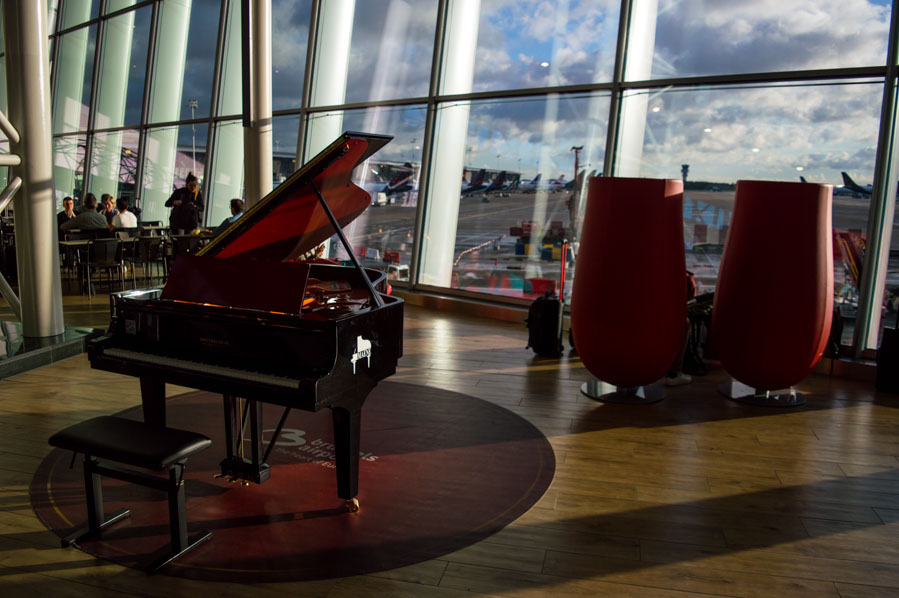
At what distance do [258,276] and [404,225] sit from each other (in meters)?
6.13

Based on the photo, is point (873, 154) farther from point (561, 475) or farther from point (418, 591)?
point (418, 591)

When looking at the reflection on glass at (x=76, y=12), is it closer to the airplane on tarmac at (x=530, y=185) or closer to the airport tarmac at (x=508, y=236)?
the airport tarmac at (x=508, y=236)

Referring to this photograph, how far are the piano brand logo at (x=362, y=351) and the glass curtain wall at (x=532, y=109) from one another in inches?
186

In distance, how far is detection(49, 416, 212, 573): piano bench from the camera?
2578 mm

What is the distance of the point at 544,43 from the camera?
25.2 ft

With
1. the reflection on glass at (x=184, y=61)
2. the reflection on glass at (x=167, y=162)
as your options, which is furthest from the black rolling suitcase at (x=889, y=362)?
the reflection on glass at (x=184, y=61)

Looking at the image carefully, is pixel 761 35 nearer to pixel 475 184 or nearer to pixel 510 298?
pixel 475 184

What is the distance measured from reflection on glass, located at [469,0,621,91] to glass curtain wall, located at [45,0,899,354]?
0.02 meters

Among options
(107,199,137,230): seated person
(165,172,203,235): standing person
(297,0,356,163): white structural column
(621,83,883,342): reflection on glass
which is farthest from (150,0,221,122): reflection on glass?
(621,83,883,342): reflection on glass

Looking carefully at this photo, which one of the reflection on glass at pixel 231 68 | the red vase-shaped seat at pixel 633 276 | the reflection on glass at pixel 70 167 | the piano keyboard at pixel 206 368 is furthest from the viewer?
the reflection on glass at pixel 70 167

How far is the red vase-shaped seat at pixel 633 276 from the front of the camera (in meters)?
4.68

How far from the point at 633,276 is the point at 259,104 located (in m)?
5.01

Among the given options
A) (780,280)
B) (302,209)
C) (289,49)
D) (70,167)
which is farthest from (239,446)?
(70,167)

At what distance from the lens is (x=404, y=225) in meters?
9.12
